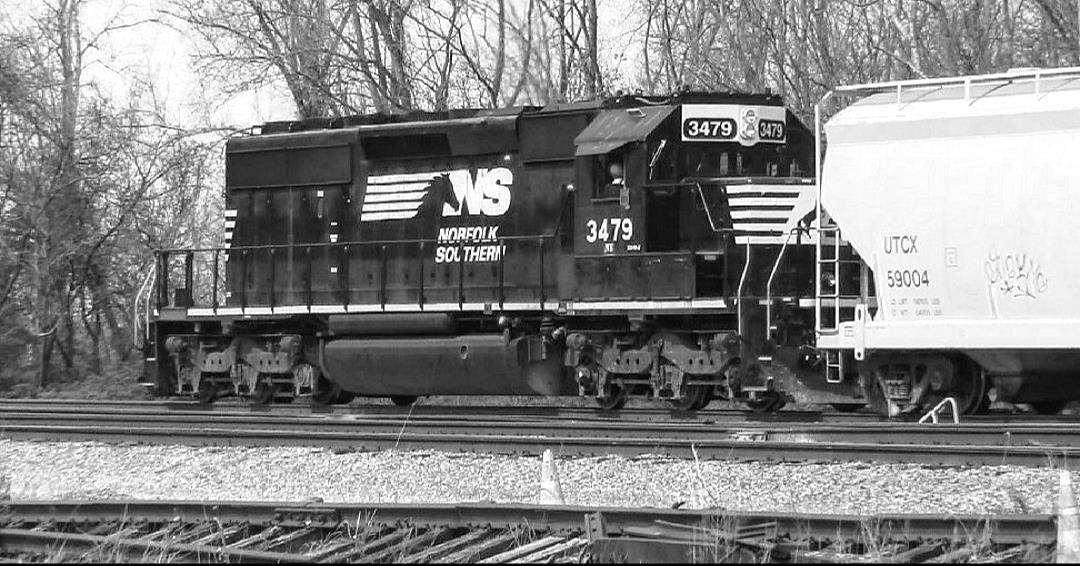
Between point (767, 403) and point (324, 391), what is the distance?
20.2 feet

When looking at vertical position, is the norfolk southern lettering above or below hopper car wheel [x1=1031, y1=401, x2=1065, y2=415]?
above

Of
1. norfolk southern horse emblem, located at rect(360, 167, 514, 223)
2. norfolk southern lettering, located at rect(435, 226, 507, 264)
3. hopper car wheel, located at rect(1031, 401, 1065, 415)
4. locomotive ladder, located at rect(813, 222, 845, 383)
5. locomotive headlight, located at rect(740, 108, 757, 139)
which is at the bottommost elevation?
hopper car wheel, located at rect(1031, 401, 1065, 415)

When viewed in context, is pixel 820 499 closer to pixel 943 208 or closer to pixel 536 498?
pixel 536 498

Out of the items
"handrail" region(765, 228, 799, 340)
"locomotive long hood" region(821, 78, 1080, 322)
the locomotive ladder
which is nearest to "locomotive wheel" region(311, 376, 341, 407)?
"handrail" region(765, 228, 799, 340)

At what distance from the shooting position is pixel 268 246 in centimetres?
1845

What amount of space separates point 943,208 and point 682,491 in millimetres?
4905

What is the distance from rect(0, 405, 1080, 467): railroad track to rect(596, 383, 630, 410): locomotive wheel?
3.08 ft

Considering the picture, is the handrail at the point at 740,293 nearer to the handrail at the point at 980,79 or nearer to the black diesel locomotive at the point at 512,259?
the black diesel locomotive at the point at 512,259

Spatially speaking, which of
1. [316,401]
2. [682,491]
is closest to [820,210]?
[682,491]


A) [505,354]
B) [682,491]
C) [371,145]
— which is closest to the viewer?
[682,491]

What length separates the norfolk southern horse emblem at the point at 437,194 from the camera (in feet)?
54.3

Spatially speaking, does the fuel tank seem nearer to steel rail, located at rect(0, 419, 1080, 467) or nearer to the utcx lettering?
steel rail, located at rect(0, 419, 1080, 467)

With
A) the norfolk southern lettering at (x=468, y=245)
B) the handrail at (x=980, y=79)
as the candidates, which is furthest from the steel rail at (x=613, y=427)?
the handrail at (x=980, y=79)

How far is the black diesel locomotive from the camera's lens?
14.7 m
